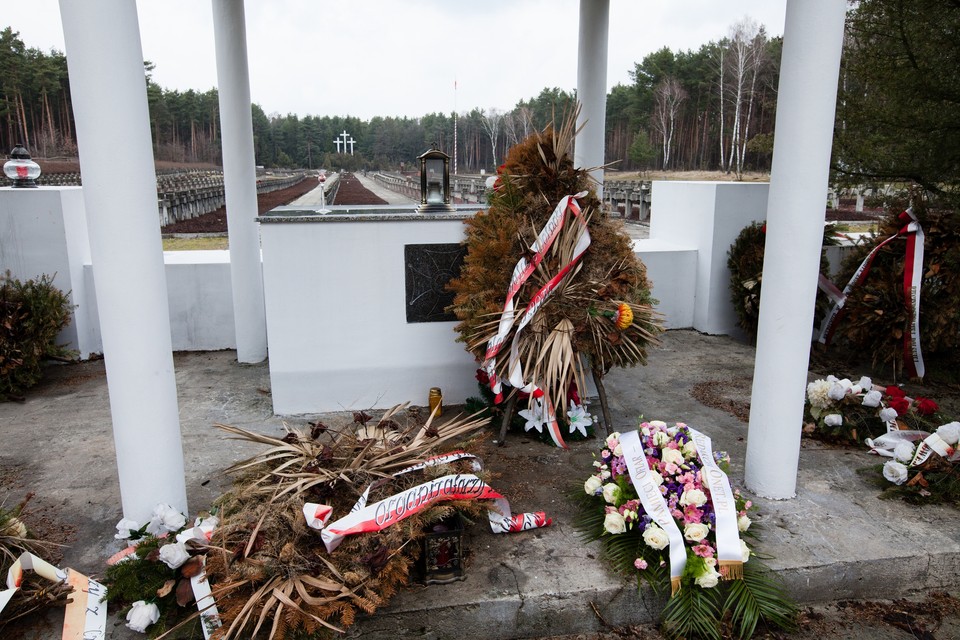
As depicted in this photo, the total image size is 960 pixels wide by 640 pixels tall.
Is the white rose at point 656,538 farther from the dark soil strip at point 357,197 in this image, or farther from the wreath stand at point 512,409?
the dark soil strip at point 357,197

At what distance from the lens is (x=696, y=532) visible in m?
3.21

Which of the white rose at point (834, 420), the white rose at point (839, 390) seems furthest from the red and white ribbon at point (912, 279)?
the white rose at point (834, 420)

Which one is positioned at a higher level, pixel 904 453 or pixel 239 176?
pixel 239 176

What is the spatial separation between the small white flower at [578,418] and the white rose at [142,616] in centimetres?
291

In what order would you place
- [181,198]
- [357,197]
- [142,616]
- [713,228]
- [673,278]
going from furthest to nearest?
[181,198]
[357,197]
[673,278]
[713,228]
[142,616]

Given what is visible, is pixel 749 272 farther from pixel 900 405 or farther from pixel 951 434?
pixel 951 434

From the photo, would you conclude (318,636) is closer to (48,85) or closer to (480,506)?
(480,506)

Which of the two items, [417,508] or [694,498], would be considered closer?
[417,508]

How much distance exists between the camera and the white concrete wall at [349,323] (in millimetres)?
5355

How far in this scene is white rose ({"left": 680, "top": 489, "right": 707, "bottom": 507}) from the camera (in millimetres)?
3324

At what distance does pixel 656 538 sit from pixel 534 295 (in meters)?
1.95

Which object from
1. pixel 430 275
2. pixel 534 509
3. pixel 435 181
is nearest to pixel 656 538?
pixel 534 509

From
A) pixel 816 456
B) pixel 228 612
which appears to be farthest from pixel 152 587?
pixel 816 456

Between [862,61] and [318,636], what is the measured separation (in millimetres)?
6771
